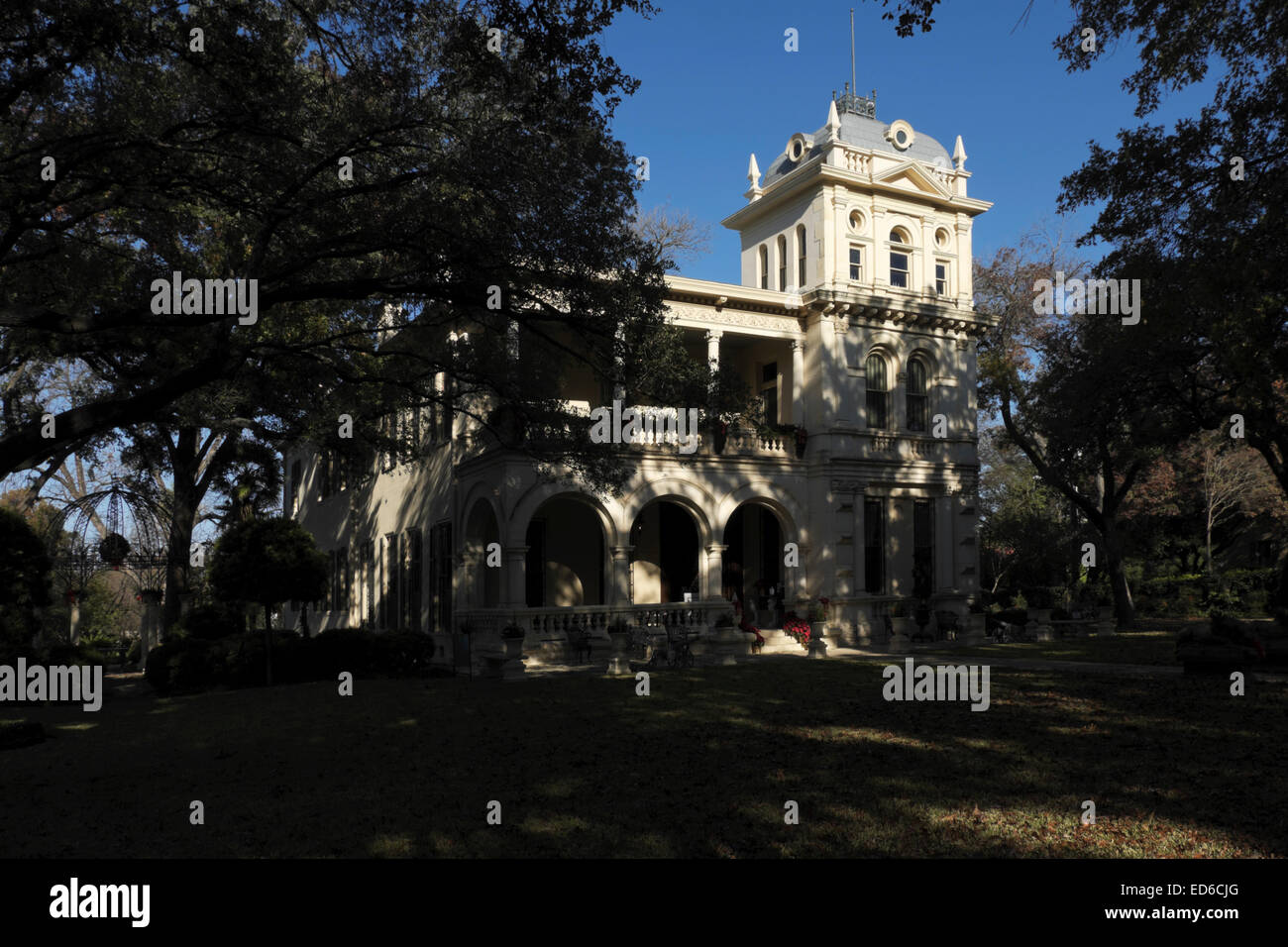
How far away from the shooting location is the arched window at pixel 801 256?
28.7 metres

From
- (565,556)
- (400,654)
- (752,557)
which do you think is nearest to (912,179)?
(752,557)

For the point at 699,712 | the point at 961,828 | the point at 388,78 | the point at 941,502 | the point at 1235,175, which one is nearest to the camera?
the point at 961,828

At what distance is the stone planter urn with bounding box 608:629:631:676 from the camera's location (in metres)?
19.5

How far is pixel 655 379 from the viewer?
1411 cm

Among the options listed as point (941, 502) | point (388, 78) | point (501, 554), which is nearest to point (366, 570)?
point (501, 554)

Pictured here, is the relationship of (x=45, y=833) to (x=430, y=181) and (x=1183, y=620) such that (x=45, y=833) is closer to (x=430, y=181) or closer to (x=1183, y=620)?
(x=430, y=181)

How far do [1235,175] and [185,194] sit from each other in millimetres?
14113

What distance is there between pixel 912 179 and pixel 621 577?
50.5 feet

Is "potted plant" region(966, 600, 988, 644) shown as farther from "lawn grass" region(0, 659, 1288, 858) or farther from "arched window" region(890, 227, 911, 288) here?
"lawn grass" region(0, 659, 1288, 858)

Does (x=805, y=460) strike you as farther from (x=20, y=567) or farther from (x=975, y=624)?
(x=20, y=567)

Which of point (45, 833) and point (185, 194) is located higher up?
point (185, 194)

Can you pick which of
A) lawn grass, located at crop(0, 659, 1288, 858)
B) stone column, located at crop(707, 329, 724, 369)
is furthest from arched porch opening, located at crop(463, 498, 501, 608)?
lawn grass, located at crop(0, 659, 1288, 858)

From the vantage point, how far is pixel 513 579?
75.6ft

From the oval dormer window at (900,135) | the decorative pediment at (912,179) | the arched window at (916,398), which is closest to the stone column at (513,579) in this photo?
the arched window at (916,398)
